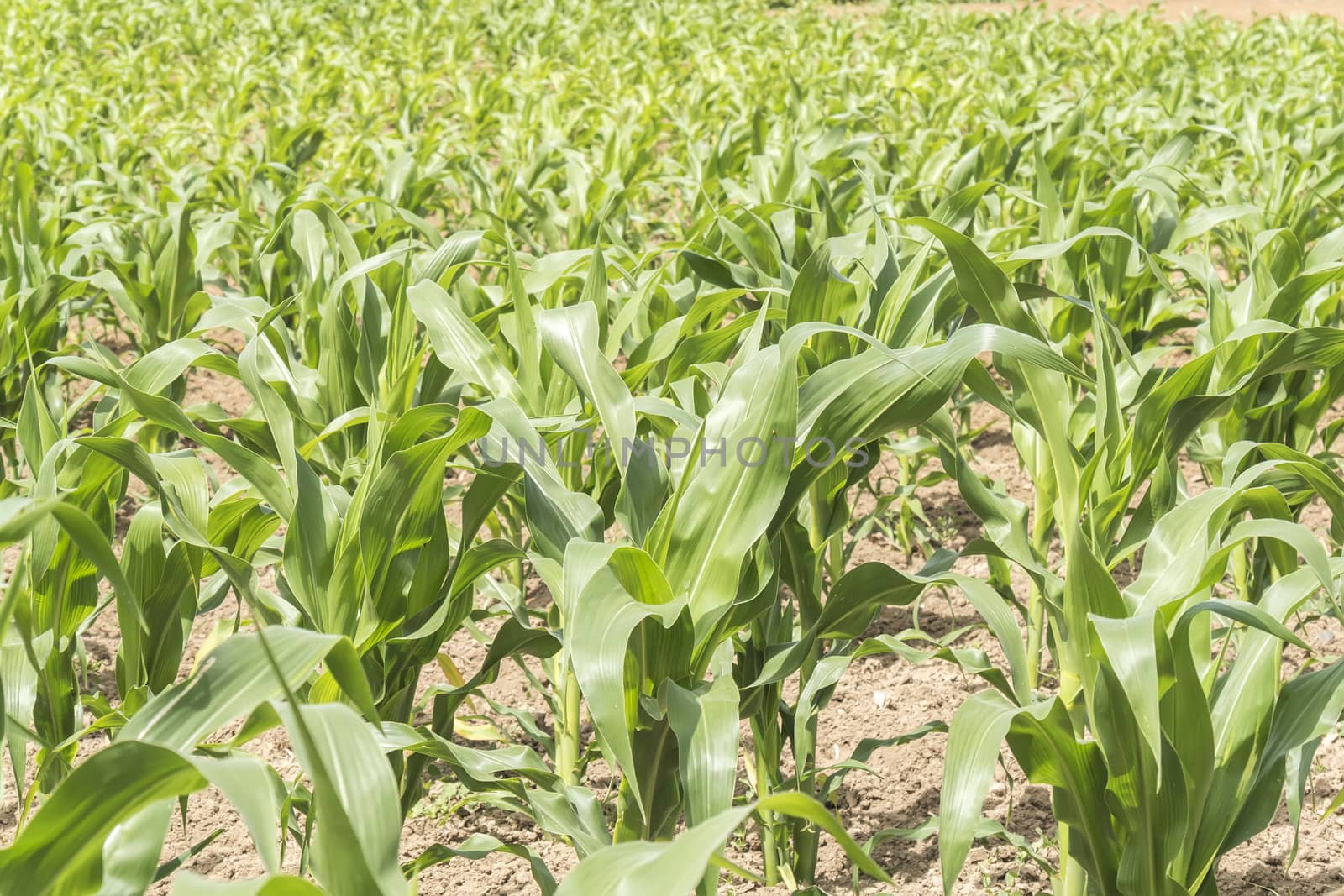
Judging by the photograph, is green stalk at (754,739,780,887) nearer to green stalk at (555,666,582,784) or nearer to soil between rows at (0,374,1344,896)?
soil between rows at (0,374,1344,896)

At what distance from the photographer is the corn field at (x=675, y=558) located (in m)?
1.16

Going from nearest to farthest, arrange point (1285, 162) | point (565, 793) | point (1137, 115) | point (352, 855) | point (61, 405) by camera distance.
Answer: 1. point (352, 855)
2. point (565, 793)
3. point (61, 405)
4. point (1285, 162)
5. point (1137, 115)

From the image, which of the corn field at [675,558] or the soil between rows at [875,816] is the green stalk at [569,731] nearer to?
the corn field at [675,558]

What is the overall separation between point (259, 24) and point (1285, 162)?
7.97 m

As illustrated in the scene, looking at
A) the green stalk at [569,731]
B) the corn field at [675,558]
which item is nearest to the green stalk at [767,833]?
the corn field at [675,558]

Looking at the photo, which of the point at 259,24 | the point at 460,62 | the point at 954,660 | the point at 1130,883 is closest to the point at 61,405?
the point at 954,660

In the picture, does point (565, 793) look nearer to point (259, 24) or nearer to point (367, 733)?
point (367, 733)

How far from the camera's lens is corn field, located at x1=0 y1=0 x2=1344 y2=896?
116 cm

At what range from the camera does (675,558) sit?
1.33 meters

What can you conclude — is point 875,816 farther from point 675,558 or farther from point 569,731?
point 675,558

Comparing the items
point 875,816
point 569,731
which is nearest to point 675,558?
point 569,731

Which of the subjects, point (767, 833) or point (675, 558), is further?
point (767, 833)

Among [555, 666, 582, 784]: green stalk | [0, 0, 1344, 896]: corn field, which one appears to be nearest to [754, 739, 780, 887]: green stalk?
[0, 0, 1344, 896]: corn field

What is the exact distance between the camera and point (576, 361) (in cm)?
157
